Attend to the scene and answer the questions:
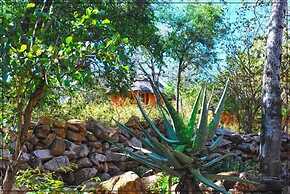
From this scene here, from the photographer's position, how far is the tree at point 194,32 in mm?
8345

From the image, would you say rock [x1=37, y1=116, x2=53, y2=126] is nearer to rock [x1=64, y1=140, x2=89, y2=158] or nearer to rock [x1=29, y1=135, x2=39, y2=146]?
rock [x1=29, y1=135, x2=39, y2=146]

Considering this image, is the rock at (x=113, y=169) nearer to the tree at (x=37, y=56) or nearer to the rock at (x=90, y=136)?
the rock at (x=90, y=136)

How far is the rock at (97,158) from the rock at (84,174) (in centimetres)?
15

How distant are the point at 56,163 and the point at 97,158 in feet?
2.26

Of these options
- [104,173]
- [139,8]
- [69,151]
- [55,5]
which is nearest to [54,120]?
[69,151]

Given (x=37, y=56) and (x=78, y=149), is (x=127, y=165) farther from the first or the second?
(x=37, y=56)

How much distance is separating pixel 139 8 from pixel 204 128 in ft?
12.5

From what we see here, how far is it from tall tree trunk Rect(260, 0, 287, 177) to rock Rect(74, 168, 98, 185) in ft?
6.76

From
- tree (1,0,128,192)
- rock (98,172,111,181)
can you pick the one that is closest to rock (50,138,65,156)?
rock (98,172,111,181)

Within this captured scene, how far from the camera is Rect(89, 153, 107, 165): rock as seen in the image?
606 centimetres

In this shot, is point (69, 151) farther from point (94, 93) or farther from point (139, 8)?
point (139, 8)

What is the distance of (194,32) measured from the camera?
27.8ft

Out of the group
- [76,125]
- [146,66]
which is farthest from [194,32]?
[76,125]

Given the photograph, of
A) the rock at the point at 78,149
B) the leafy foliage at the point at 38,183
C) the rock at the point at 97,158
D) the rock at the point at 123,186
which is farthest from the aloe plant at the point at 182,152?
the rock at the point at 97,158
